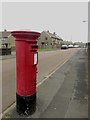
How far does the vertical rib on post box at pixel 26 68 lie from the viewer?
5.08 metres

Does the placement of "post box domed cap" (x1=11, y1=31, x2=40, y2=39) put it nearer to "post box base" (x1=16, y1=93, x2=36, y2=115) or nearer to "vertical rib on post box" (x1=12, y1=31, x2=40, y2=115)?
"vertical rib on post box" (x1=12, y1=31, x2=40, y2=115)

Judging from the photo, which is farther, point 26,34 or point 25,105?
point 25,105

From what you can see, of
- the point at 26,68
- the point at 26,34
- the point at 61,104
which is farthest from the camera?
the point at 61,104

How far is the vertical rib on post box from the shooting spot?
5078 mm

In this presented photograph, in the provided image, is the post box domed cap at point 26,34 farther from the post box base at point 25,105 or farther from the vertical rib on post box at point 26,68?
the post box base at point 25,105

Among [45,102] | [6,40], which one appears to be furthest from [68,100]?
[6,40]

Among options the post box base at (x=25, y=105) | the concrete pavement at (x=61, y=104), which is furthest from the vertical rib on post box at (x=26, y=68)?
the concrete pavement at (x=61, y=104)

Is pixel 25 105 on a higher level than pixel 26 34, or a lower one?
lower

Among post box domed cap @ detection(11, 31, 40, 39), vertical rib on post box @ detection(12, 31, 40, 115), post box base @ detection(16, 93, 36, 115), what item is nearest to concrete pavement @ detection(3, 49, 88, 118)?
post box base @ detection(16, 93, 36, 115)

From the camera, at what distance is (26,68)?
16.8 feet

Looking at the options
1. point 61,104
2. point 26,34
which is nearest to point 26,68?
point 26,34

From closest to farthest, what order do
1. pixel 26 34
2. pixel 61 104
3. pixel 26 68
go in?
1. pixel 26 34
2. pixel 26 68
3. pixel 61 104

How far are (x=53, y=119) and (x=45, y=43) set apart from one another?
100281 millimetres

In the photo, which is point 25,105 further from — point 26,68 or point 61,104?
point 61,104
